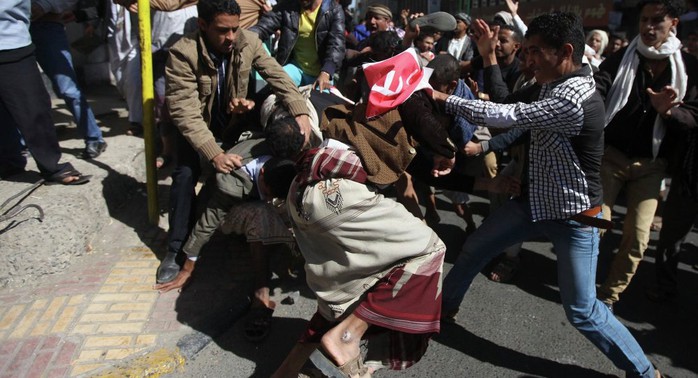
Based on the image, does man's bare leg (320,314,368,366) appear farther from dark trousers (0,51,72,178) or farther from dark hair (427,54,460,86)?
dark trousers (0,51,72,178)

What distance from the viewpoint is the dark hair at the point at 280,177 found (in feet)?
8.34

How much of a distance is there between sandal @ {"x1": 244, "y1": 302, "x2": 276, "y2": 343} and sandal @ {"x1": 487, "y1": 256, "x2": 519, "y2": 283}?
1737 millimetres

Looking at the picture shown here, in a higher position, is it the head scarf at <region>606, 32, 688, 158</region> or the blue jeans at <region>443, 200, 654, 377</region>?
the head scarf at <region>606, 32, 688, 158</region>

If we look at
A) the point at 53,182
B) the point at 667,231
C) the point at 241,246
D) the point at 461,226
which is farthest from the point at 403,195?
the point at 53,182

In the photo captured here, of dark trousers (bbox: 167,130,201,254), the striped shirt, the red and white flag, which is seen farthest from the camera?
dark trousers (bbox: 167,130,201,254)

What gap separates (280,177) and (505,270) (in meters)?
2.06

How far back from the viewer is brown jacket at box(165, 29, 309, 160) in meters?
3.04

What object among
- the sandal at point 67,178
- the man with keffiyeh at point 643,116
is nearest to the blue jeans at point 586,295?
the man with keffiyeh at point 643,116

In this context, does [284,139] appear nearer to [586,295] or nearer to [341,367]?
[341,367]

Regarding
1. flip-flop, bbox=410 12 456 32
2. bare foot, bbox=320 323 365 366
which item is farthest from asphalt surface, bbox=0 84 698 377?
flip-flop, bbox=410 12 456 32

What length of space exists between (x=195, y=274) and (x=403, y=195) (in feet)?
5.65

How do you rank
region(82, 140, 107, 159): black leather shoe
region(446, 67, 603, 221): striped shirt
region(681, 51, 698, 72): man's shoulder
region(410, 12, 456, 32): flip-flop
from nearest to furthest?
1. region(446, 67, 603, 221): striped shirt
2. region(681, 51, 698, 72): man's shoulder
3. region(82, 140, 107, 159): black leather shoe
4. region(410, 12, 456, 32): flip-flop

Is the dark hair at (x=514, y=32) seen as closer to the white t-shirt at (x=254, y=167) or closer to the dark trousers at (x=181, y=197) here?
the white t-shirt at (x=254, y=167)

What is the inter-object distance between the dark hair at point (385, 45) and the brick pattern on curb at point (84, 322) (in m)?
2.46
